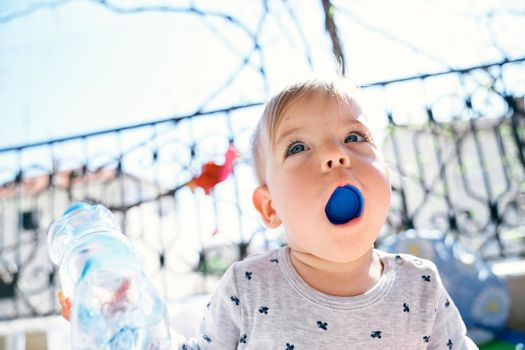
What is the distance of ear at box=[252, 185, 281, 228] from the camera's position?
39.8 inches

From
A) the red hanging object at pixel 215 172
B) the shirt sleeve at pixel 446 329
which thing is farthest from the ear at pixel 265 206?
the red hanging object at pixel 215 172

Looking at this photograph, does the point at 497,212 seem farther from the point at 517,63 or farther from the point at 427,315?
the point at 427,315

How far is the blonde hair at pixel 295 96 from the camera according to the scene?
91 cm

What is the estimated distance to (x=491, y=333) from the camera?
70.9 inches

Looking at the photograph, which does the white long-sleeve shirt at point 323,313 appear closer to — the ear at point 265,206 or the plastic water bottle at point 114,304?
the ear at point 265,206

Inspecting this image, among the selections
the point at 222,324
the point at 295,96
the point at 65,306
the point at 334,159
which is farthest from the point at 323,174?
the point at 65,306

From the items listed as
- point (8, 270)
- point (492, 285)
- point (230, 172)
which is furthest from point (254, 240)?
point (8, 270)

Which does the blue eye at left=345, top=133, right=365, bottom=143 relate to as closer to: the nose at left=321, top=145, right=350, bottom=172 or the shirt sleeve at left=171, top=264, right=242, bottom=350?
the nose at left=321, top=145, right=350, bottom=172

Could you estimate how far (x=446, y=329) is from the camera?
2.96ft

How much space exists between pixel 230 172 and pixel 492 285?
4.67 feet

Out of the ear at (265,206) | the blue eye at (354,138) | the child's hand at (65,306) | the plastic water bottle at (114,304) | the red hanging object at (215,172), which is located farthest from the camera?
the red hanging object at (215,172)

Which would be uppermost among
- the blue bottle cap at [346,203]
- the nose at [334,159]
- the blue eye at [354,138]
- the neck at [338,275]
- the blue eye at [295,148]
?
the blue eye at [354,138]

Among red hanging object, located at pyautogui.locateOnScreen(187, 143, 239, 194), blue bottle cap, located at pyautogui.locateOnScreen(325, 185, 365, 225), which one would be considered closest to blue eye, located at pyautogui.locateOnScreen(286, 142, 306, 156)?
blue bottle cap, located at pyautogui.locateOnScreen(325, 185, 365, 225)

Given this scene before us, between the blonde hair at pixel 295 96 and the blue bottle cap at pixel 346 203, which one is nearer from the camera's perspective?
the blue bottle cap at pixel 346 203
